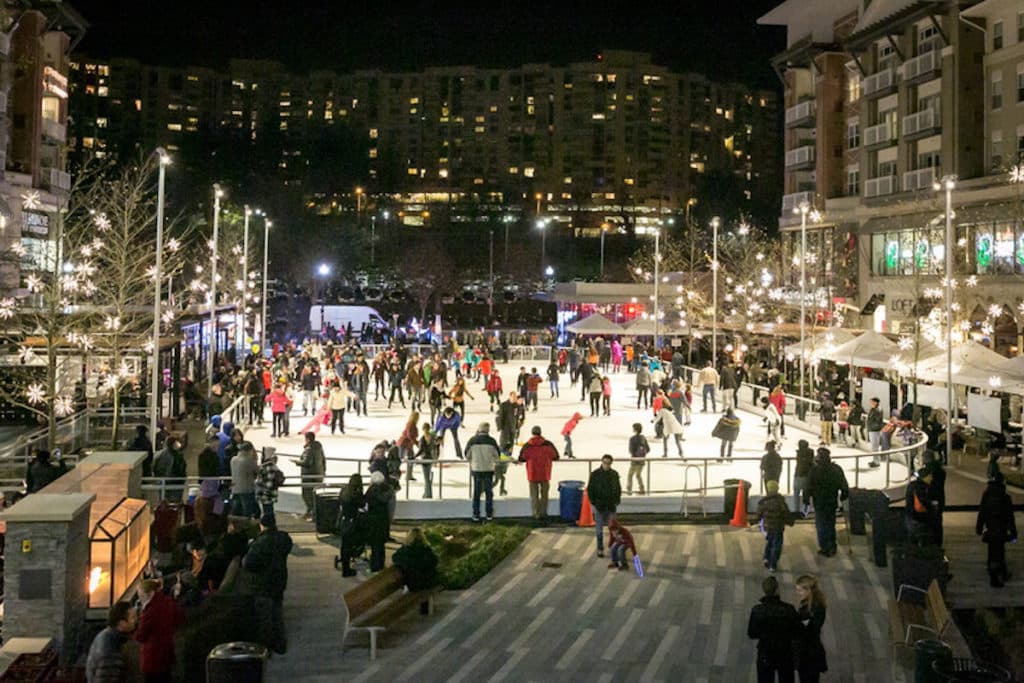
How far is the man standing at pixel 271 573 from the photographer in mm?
10602

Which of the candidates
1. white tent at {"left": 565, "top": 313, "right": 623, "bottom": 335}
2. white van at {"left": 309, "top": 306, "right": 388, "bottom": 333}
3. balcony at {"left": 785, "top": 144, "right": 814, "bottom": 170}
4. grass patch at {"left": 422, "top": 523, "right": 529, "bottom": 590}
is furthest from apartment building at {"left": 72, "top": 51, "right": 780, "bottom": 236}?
grass patch at {"left": 422, "top": 523, "right": 529, "bottom": 590}

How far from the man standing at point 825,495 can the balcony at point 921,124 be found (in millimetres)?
34826

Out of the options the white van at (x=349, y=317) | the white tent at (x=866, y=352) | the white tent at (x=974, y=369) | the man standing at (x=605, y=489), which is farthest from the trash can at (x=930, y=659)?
the white van at (x=349, y=317)

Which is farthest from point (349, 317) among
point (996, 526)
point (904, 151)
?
point (996, 526)

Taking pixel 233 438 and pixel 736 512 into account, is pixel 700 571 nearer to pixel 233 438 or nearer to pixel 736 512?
pixel 736 512

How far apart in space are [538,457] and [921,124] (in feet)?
119

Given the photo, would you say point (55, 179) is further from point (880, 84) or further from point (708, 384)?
point (880, 84)

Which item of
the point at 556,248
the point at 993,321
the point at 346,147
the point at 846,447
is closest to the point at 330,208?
the point at 346,147

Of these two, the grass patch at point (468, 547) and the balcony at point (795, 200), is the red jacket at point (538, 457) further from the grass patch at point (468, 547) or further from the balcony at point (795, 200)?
the balcony at point (795, 200)

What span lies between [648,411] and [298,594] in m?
21.1

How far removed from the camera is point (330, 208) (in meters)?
99.8

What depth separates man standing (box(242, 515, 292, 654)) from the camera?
10602mm

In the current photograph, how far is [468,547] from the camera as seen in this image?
49.3ft

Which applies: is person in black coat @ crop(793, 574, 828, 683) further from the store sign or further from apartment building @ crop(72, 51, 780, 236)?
apartment building @ crop(72, 51, 780, 236)
